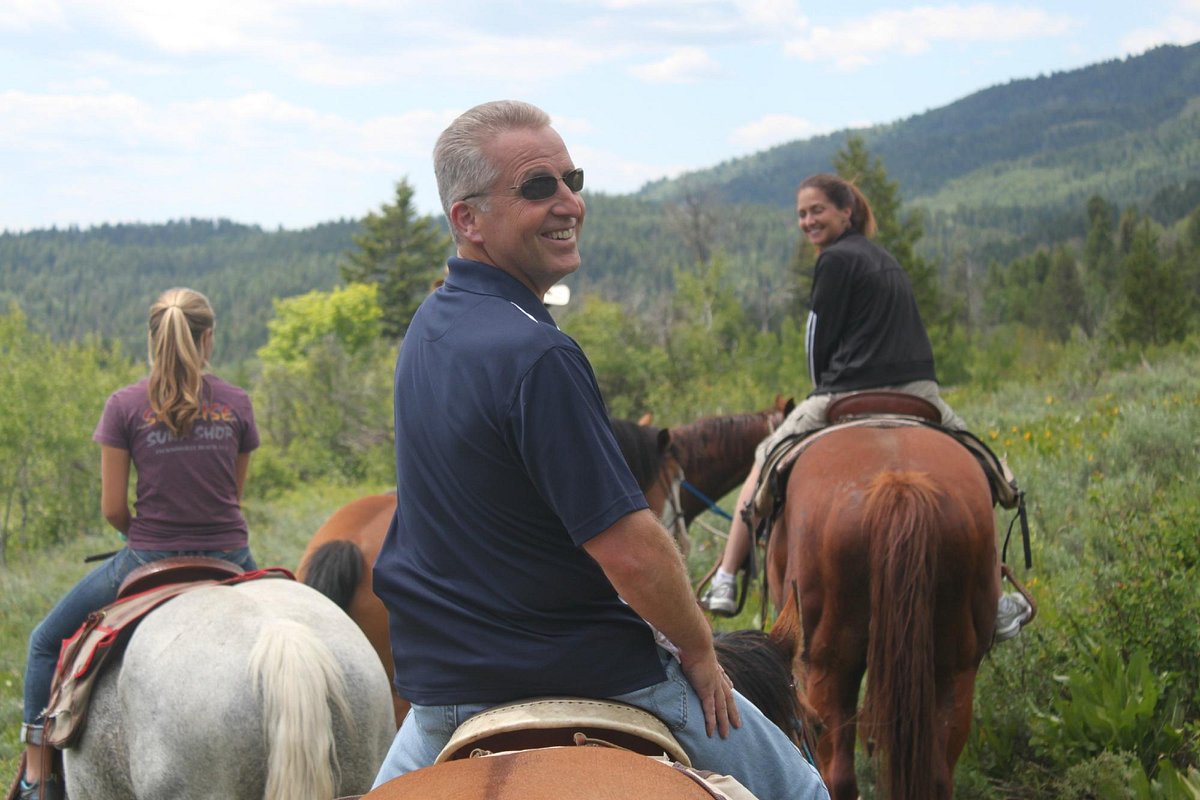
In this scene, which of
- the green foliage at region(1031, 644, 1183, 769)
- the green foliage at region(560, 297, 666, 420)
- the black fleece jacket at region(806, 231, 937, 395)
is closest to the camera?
the green foliage at region(1031, 644, 1183, 769)

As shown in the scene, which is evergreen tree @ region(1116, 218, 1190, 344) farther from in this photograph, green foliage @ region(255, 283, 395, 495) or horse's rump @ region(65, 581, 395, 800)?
horse's rump @ region(65, 581, 395, 800)

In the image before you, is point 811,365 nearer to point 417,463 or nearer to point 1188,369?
point 417,463

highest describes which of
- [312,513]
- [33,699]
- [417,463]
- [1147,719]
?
[417,463]

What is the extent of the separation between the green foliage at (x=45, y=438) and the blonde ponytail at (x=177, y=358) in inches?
852

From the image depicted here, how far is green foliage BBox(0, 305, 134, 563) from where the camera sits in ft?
79.9

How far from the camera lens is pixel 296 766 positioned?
3771mm

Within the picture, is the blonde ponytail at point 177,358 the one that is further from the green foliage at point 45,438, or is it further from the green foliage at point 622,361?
the green foliage at point 45,438

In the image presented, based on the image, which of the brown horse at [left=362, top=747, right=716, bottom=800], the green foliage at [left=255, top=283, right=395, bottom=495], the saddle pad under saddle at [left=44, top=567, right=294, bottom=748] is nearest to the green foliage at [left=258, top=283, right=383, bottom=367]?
the green foliage at [left=255, top=283, right=395, bottom=495]

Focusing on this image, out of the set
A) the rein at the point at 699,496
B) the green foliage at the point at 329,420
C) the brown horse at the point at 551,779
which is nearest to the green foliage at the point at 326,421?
the green foliage at the point at 329,420

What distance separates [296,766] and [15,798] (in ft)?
6.64

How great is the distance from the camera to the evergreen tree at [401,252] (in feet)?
251

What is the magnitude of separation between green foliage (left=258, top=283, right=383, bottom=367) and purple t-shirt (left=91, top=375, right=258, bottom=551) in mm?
77566

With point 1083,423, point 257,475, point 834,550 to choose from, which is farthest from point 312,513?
point 257,475

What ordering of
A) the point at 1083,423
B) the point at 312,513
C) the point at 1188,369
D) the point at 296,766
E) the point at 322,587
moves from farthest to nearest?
the point at 312,513 → the point at 1188,369 → the point at 1083,423 → the point at 322,587 → the point at 296,766
